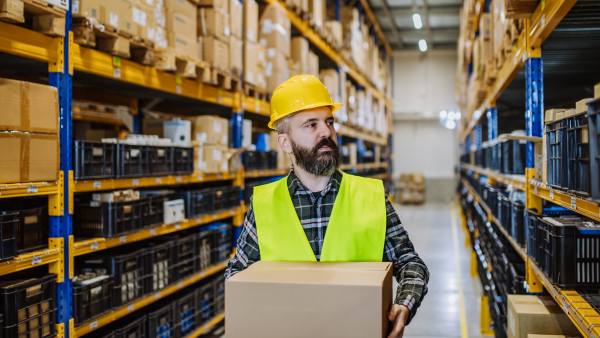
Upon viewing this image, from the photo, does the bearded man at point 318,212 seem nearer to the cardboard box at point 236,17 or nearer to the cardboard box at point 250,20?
the cardboard box at point 236,17

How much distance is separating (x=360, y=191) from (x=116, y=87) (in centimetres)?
275

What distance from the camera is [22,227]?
8.82ft

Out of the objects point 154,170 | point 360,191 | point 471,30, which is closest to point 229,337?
point 360,191

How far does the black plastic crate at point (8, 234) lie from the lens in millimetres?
2502

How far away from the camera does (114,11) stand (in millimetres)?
3174

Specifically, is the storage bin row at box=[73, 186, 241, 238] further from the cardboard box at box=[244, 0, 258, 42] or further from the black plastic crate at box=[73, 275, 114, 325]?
the cardboard box at box=[244, 0, 258, 42]

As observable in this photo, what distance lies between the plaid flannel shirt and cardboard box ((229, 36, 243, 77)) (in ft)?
9.50

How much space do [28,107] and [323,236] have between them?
183 cm

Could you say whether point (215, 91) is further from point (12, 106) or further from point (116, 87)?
point (12, 106)

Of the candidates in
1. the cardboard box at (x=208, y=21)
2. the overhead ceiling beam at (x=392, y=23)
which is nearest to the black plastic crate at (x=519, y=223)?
the cardboard box at (x=208, y=21)

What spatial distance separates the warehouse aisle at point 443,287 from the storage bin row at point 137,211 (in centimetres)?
258

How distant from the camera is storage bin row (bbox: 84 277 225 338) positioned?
3729 mm

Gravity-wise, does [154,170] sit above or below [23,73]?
below

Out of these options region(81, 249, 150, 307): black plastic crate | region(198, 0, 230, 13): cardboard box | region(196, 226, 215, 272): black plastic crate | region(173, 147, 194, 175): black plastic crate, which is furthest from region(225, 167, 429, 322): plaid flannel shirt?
region(198, 0, 230, 13): cardboard box
